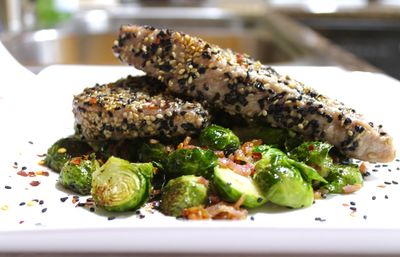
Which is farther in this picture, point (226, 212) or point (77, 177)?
point (77, 177)

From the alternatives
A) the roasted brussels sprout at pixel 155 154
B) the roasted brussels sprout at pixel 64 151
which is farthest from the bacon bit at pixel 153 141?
the roasted brussels sprout at pixel 64 151

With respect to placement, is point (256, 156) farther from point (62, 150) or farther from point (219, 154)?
point (62, 150)

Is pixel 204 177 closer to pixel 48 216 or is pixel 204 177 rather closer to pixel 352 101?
pixel 48 216

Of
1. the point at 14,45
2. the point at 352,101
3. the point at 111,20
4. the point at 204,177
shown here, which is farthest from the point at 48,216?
the point at 111,20

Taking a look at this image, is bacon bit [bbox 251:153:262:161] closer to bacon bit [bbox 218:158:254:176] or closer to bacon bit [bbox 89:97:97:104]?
bacon bit [bbox 218:158:254:176]

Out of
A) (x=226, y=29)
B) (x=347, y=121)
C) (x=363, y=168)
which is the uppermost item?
(x=347, y=121)

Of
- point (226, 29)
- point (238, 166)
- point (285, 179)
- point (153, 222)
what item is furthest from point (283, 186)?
point (226, 29)
